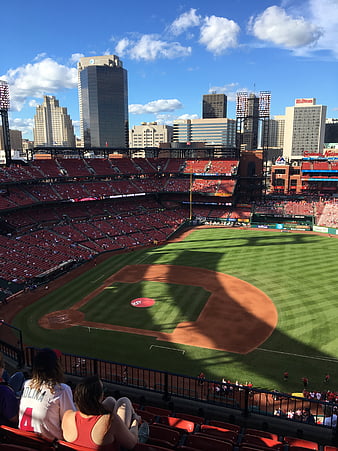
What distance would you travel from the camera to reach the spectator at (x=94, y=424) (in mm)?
4246

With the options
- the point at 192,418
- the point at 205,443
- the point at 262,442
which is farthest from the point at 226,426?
the point at 205,443

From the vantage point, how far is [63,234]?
55.2m

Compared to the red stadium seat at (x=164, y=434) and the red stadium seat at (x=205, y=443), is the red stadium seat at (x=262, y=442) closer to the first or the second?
the red stadium seat at (x=205, y=443)

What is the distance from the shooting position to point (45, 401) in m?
4.73

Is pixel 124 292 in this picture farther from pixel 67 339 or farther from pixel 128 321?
pixel 67 339

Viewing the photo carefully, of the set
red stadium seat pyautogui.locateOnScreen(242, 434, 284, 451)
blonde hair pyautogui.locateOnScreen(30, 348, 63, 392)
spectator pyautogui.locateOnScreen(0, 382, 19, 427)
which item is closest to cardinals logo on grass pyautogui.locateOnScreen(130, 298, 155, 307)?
red stadium seat pyautogui.locateOnScreen(242, 434, 284, 451)

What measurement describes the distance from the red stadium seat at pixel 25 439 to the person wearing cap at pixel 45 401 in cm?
20

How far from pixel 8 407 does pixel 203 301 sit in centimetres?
3049

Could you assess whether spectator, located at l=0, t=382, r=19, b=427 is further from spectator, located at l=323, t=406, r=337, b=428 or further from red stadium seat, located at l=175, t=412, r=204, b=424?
spectator, located at l=323, t=406, r=337, b=428

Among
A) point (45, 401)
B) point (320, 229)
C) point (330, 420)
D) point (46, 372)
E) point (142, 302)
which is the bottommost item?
point (142, 302)

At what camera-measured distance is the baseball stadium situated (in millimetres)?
17281

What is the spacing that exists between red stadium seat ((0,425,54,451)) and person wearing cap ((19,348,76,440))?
0.20 m

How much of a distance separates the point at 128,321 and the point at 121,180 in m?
54.1

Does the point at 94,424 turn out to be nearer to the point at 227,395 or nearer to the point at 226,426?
the point at 226,426
